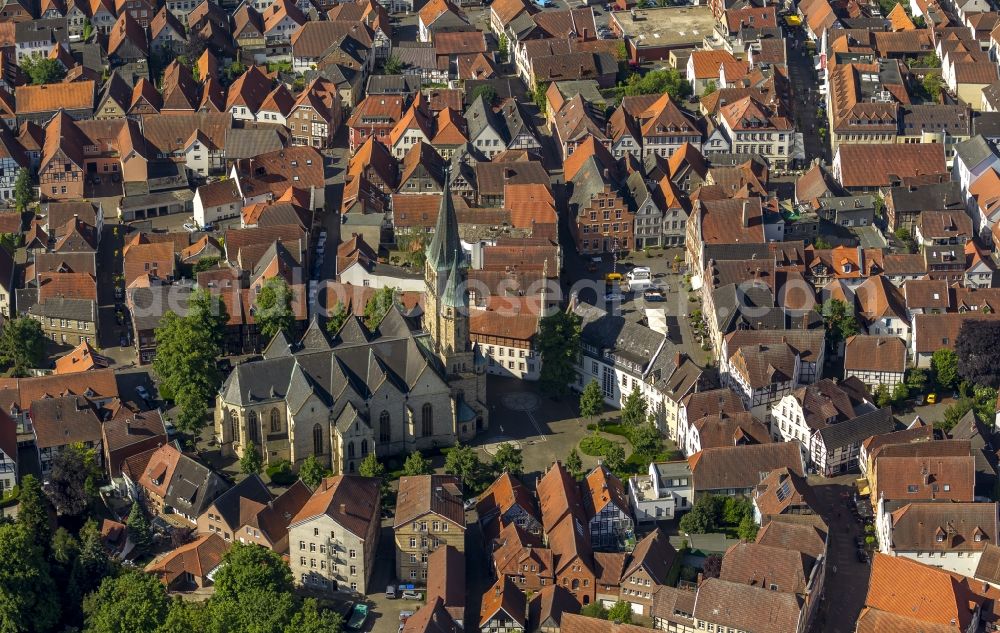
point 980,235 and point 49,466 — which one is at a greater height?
point 980,235

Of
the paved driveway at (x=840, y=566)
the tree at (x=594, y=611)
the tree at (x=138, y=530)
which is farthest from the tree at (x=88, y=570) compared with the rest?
the paved driveway at (x=840, y=566)

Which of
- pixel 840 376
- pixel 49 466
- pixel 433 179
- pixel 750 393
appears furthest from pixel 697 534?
pixel 433 179

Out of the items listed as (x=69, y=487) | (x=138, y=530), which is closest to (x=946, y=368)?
(x=138, y=530)

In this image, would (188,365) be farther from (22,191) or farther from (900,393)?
(900,393)

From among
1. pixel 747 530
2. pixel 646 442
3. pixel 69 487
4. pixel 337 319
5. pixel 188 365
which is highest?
pixel 337 319

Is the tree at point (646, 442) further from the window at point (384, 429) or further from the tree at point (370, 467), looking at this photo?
the tree at point (370, 467)

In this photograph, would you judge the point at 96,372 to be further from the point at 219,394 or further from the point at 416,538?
the point at 416,538

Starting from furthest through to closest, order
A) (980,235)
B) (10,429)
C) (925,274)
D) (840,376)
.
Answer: (980,235), (925,274), (840,376), (10,429)
